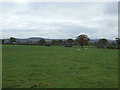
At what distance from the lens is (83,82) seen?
9.41m

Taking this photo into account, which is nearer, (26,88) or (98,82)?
(26,88)

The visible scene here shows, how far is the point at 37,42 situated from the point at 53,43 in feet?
33.2

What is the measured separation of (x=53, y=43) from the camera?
106 m

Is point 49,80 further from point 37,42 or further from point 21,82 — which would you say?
point 37,42

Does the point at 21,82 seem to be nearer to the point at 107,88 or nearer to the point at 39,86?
the point at 39,86

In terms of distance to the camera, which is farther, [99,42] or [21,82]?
[99,42]

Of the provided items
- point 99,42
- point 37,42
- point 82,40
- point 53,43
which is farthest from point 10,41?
point 99,42

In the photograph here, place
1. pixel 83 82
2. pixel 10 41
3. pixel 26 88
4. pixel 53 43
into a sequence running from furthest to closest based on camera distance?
pixel 53 43
pixel 10 41
pixel 83 82
pixel 26 88

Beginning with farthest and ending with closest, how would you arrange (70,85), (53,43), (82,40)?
1. (53,43)
2. (82,40)
3. (70,85)

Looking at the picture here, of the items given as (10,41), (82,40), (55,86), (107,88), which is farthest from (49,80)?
(10,41)

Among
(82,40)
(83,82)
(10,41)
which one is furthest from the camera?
(10,41)

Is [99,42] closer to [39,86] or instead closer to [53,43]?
[53,43]

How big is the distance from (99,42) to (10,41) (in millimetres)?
43760

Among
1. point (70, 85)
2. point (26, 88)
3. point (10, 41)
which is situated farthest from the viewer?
point (10, 41)
